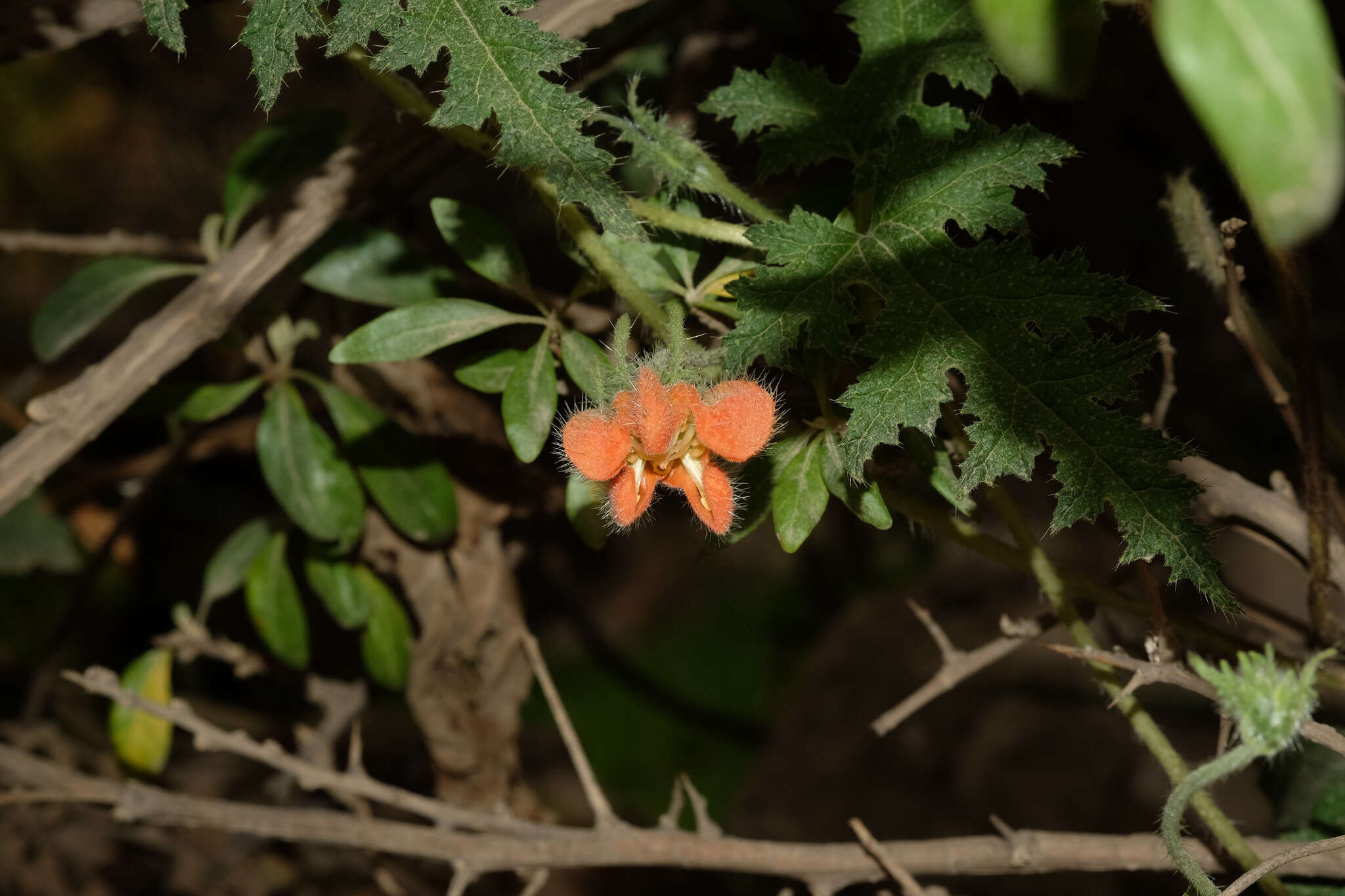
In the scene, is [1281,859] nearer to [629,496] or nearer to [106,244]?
[629,496]

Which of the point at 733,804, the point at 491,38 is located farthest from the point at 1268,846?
the point at 733,804

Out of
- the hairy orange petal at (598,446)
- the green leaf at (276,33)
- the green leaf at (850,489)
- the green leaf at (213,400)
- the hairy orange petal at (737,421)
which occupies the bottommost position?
the green leaf at (850,489)

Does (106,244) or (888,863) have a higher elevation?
(106,244)

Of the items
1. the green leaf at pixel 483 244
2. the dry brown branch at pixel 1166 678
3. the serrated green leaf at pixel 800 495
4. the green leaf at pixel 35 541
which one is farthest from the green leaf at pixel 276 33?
the green leaf at pixel 35 541

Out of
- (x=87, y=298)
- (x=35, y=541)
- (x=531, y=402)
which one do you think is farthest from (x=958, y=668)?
(x=35, y=541)

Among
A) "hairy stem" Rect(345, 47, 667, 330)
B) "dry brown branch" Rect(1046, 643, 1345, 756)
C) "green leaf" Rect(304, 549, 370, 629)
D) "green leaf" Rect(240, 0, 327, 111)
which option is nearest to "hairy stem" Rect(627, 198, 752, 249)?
"hairy stem" Rect(345, 47, 667, 330)

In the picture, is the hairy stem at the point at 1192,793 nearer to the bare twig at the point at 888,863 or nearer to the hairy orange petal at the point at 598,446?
the bare twig at the point at 888,863
